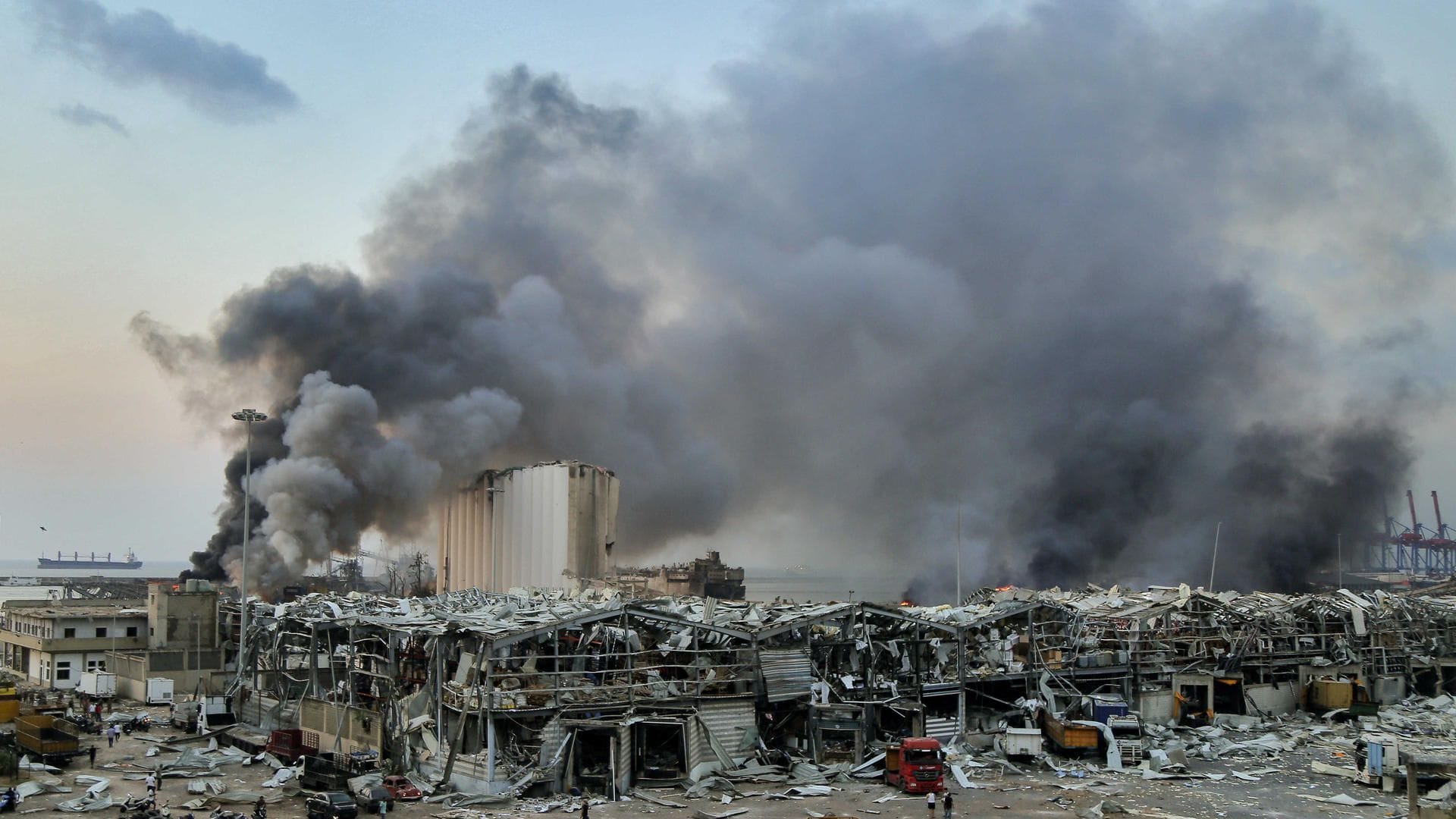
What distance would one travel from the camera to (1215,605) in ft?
147

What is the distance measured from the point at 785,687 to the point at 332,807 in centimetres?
1220

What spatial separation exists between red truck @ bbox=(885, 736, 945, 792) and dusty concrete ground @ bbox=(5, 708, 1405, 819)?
0.38 meters

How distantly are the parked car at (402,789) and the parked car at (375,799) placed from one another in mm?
315

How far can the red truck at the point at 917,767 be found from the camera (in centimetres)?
2755

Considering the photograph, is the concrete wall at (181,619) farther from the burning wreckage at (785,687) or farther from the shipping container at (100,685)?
the burning wreckage at (785,687)

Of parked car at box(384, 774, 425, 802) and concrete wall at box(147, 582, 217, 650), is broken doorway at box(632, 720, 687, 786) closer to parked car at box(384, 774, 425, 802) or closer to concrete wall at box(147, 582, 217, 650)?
parked car at box(384, 774, 425, 802)

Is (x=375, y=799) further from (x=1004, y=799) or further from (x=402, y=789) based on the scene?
(x=1004, y=799)

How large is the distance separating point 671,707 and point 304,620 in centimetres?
1207

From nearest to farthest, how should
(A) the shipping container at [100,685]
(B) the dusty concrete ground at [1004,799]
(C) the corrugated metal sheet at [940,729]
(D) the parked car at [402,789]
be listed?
(B) the dusty concrete ground at [1004,799], (D) the parked car at [402,789], (C) the corrugated metal sheet at [940,729], (A) the shipping container at [100,685]

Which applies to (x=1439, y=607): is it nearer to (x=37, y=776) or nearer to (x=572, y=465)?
(x=572, y=465)

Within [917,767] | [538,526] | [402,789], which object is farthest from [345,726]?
[538,526]

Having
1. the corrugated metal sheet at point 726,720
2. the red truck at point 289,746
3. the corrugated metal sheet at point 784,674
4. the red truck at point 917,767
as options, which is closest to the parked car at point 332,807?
the red truck at point 289,746

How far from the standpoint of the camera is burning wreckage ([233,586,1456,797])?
28422 millimetres

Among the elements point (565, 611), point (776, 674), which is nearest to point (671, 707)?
point (776, 674)
